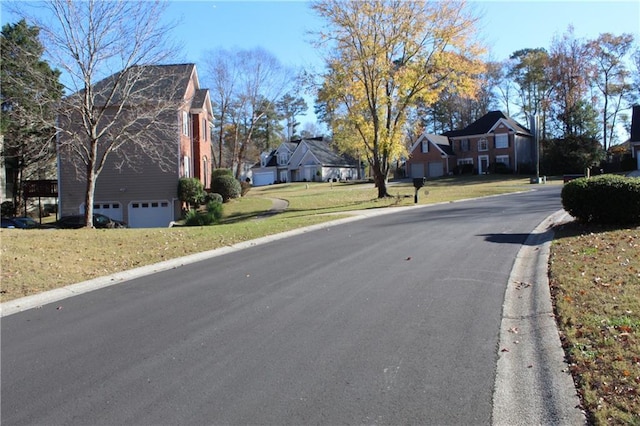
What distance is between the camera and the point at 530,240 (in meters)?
12.1

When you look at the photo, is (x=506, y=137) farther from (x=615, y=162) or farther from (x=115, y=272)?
(x=115, y=272)

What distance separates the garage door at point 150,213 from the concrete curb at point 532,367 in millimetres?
26869

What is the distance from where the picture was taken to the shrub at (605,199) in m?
12.0

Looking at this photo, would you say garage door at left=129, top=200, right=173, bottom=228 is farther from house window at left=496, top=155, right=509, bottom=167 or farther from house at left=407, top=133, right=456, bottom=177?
house window at left=496, top=155, right=509, bottom=167

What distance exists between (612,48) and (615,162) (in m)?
14.5

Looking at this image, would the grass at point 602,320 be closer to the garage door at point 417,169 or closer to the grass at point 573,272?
the grass at point 573,272

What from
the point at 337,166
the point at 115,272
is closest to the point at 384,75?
the point at 115,272

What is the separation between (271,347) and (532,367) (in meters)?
2.60

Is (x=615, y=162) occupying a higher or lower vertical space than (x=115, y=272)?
higher

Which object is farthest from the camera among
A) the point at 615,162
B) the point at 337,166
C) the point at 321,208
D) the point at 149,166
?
the point at 337,166

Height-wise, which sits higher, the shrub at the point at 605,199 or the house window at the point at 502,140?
the house window at the point at 502,140

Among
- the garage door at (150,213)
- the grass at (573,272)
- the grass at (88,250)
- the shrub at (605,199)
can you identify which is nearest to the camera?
the grass at (573,272)

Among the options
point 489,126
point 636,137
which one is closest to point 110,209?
point 489,126

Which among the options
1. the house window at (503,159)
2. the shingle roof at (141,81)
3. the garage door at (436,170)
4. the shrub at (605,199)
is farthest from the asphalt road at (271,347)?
the garage door at (436,170)
